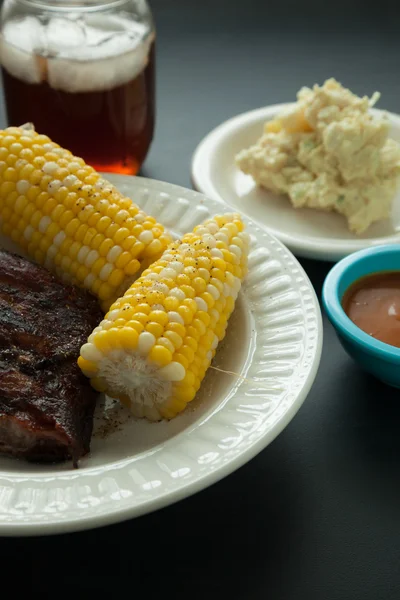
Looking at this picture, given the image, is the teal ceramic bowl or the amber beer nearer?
the teal ceramic bowl

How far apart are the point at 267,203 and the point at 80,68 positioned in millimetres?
743

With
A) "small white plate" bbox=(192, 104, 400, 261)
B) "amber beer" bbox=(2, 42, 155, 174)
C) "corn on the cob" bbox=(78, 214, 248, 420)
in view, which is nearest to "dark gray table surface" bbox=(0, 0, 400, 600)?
"small white plate" bbox=(192, 104, 400, 261)

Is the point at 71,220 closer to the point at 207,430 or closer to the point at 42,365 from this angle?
the point at 42,365

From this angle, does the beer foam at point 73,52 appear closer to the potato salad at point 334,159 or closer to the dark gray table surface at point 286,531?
the potato salad at point 334,159

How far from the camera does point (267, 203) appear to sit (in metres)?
2.63

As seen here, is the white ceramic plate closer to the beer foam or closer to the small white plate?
the small white plate

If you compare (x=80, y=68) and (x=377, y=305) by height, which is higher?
(x=80, y=68)

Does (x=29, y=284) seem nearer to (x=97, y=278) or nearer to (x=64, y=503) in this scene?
(x=97, y=278)

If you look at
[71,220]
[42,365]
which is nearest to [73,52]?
[71,220]

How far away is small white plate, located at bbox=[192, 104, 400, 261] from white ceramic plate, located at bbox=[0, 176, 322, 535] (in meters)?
0.32

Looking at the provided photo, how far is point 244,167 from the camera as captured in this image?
8.68ft

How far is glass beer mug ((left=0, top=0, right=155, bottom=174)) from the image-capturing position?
2.29m

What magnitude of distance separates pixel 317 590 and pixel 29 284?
2.96ft

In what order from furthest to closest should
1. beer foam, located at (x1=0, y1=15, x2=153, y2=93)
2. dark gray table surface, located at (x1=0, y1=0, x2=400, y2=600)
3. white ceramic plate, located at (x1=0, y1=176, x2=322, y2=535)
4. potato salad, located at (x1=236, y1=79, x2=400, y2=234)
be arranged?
potato salad, located at (x1=236, y1=79, x2=400, y2=234) → beer foam, located at (x1=0, y1=15, x2=153, y2=93) → dark gray table surface, located at (x1=0, y1=0, x2=400, y2=600) → white ceramic plate, located at (x1=0, y1=176, x2=322, y2=535)
